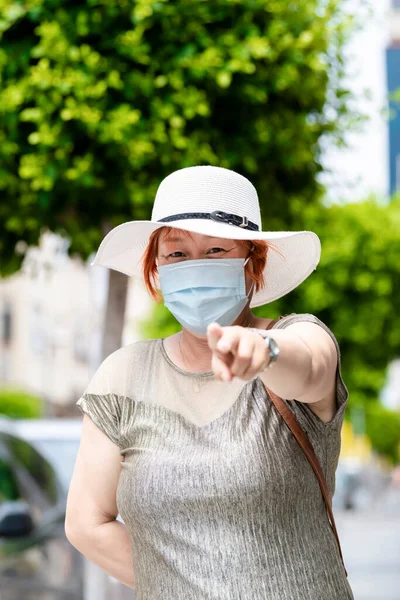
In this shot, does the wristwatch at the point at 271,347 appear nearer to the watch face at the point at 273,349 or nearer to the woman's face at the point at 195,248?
the watch face at the point at 273,349

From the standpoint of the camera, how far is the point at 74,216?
6957 mm

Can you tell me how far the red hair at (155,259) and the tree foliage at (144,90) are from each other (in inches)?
130

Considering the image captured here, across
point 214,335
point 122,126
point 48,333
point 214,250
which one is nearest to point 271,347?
point 214,335

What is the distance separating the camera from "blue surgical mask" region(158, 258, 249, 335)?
2461 mm

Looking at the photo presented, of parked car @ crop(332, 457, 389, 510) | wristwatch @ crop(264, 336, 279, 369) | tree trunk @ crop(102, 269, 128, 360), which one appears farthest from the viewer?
parked car @ crop(332, 457, 389, 510)

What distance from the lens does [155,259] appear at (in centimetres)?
279

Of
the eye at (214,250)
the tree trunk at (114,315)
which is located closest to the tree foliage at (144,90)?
the tree trunk at (114,315)

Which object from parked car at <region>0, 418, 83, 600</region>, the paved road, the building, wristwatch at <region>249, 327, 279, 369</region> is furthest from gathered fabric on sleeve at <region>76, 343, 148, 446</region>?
the building

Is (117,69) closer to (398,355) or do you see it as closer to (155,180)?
(155,180)

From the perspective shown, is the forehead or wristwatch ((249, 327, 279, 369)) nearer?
wristwatch ((249, 327, 279, 369))

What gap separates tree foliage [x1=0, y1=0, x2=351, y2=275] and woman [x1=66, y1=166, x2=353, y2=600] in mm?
3464

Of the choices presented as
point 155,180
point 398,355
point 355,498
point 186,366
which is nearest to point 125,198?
point 155,180

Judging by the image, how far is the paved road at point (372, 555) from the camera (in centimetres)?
1329

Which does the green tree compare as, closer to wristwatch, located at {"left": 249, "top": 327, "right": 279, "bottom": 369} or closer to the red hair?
the red hair
